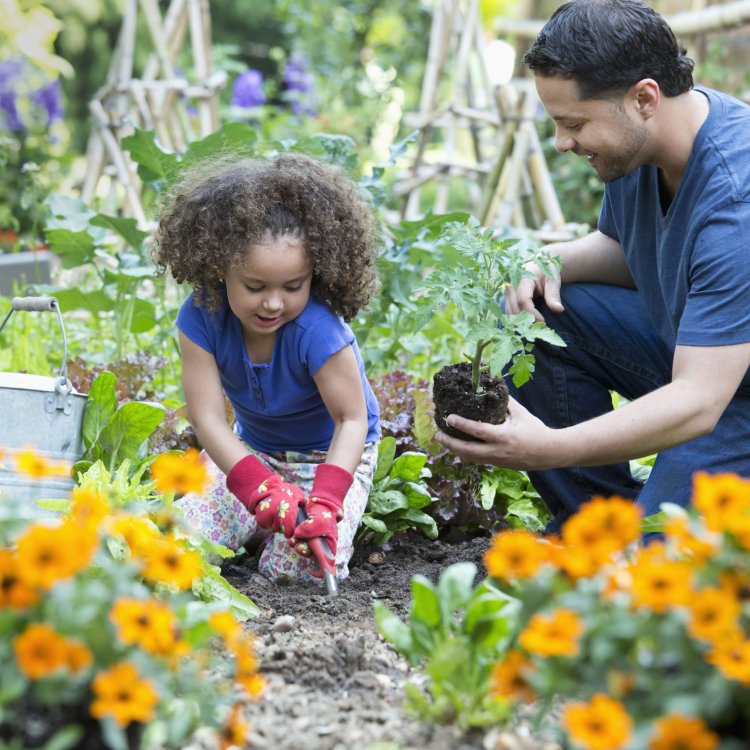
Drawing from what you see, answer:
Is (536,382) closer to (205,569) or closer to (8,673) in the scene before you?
(205,569)

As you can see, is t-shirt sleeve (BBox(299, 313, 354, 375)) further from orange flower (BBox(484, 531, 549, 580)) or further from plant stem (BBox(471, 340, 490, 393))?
orange flower (BBox(484, 531, 549, 580))

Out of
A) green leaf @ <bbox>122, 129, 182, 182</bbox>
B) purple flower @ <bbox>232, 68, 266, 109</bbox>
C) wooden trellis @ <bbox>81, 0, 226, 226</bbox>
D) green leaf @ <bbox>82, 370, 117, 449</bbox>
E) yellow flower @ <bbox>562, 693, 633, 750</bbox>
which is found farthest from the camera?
purple flower @ <bbox>232, 68, 266, 109</bbox>

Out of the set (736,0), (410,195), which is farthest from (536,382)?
(736,0)

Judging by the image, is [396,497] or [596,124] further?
[396,497]

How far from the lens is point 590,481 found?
2719 millimetres

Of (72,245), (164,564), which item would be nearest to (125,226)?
(72,245)

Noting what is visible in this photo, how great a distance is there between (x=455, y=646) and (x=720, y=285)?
3.47 ft

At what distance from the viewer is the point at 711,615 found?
110cm

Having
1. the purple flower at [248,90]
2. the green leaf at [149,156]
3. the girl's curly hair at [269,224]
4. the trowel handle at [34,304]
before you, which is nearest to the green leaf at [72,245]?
the green leaf at [149,156]

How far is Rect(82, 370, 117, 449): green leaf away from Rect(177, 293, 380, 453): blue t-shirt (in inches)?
8.9

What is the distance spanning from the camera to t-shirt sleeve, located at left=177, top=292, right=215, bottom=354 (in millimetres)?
2529

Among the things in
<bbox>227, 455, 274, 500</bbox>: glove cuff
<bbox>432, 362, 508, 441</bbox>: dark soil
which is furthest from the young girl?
<bbox>432, 362, 508, 441</bbox>: dark soil

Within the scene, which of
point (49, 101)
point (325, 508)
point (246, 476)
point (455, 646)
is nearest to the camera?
point (455, 646)

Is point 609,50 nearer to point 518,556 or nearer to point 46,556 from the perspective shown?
point 518,556
